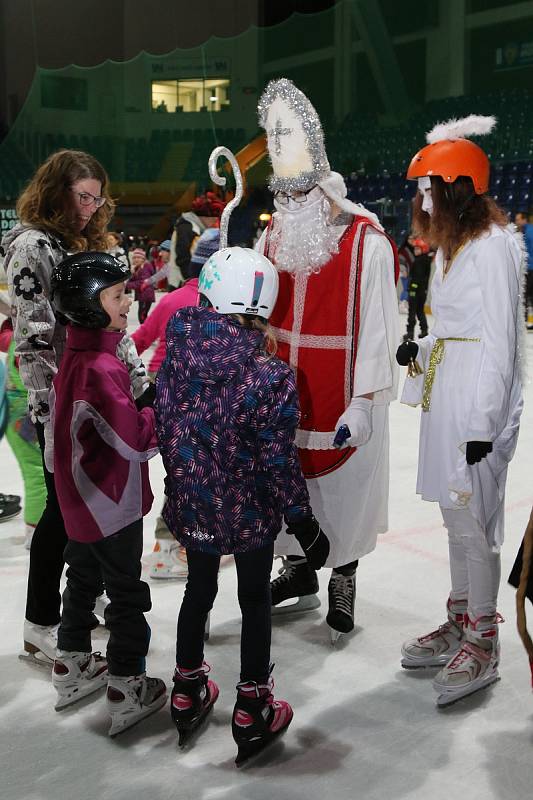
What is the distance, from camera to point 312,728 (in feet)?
7.43

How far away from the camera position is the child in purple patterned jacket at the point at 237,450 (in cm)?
192

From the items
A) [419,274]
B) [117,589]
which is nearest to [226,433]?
[117,589]

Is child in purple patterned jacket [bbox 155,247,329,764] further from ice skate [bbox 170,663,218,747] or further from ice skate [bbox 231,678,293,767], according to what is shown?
ice skate [bbox 170,663,218,747]

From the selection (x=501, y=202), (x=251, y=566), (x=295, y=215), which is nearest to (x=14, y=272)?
(x=295, y=215)

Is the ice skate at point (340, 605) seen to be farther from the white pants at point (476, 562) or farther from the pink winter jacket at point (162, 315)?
the pink winter jacket at point (162, 315)

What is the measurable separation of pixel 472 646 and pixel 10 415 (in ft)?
6.32

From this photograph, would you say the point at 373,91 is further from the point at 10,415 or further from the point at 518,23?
the point at 10,415

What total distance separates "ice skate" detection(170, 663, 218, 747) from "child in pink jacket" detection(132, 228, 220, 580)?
3.45 ft

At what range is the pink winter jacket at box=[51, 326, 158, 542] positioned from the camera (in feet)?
6.80

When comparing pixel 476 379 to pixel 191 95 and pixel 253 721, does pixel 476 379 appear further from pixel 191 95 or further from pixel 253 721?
pixel 191 95

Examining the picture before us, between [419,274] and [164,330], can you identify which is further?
[419,274]

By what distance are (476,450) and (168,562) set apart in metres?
1.48

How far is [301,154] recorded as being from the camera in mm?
2562

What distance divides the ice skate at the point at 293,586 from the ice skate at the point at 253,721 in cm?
80
